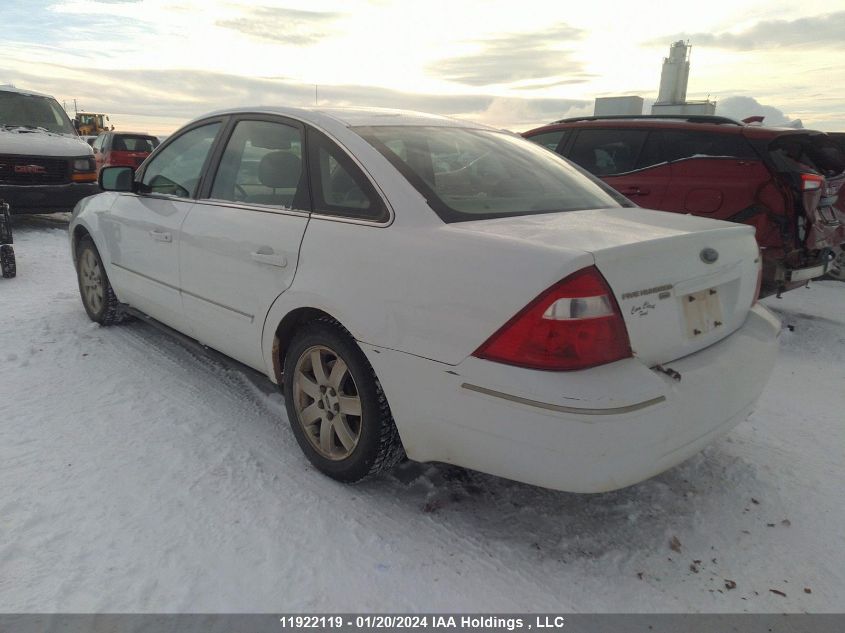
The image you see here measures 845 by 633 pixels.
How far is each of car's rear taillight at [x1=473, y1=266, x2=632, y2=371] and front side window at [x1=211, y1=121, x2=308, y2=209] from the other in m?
1.32

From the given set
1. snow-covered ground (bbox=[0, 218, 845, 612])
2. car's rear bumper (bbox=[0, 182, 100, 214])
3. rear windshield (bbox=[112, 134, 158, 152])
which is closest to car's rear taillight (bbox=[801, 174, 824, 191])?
snow-covered ground (bbox=[0, 218, 845, 612])

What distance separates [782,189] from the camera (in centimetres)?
484

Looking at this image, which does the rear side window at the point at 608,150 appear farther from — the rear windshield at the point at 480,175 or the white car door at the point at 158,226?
the white car door at the point at 158,226

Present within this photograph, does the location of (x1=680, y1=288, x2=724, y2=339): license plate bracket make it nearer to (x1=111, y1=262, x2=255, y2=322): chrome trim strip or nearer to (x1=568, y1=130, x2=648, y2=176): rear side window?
(x1=111, y1=262, x2=255, y2=322): chrome trim strip

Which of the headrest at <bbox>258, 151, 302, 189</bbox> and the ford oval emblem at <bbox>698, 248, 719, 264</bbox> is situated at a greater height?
the headrest at <bbox>258, 151, 302, 189</bbox>

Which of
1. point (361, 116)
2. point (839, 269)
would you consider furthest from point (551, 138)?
point (361, 116)

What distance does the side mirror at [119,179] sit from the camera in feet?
13.1

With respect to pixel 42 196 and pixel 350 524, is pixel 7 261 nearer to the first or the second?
pixel 42 196

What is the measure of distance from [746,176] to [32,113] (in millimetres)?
10248

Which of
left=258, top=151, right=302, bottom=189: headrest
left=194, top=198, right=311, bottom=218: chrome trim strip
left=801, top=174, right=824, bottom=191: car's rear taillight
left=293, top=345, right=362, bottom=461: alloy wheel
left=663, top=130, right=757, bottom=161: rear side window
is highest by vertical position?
left=663, top=130, right=757, bottom=161: rear side window

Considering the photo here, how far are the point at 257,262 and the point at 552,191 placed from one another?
143 cm

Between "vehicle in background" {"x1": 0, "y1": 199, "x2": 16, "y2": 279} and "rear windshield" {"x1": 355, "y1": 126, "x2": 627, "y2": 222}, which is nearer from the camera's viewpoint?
"rear windshield" {"x1": 355, "y1": 126, "x2": 627, "y2": 222}

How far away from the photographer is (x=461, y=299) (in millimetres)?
2043

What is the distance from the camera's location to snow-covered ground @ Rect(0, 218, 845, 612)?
206 cm
